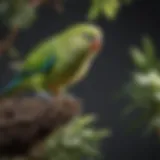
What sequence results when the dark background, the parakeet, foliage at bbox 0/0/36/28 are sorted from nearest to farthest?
the parakeet → foliage at bbox 0/0/36/28 → the dark background

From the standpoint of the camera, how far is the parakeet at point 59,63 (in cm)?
79

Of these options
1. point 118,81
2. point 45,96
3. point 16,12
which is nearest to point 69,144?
point 45,96

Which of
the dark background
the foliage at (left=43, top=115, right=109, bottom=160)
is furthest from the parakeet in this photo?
the dark background

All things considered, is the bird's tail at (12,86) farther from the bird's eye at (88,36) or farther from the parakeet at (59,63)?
the bird's eye at (88,36)

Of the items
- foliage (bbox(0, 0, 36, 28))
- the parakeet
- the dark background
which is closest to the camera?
the parakeet

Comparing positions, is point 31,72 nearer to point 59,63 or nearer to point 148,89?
point 59,63

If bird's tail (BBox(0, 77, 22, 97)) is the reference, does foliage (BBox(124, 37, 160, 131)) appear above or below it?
below

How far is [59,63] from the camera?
80 cm

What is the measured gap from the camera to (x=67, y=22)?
128cm

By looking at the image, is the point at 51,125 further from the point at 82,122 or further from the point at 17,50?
the point at 17,50

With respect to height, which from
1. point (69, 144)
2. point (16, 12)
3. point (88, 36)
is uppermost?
point (16, 12)

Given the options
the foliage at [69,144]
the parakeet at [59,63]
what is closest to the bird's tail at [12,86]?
the parakeet at [59,63]

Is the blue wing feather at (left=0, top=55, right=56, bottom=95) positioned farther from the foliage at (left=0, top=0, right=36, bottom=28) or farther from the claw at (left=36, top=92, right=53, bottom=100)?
the foliage at (left=0, top=0, right=36, bottom=28)

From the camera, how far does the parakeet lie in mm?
789
